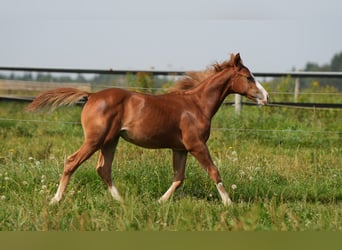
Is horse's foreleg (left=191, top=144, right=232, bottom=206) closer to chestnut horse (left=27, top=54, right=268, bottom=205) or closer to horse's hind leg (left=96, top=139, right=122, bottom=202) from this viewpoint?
chestnut horse (left=27, top=54, right=268, bottom=205)

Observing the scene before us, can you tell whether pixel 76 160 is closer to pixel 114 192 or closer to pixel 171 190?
pixel 114 192

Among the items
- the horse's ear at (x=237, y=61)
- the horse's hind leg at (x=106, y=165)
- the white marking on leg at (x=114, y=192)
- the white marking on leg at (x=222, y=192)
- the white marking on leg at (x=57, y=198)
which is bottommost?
the white marking on leg at (x=57, y=198)

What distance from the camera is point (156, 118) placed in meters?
7.16

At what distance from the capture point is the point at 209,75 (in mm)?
7930

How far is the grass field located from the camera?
214 inches

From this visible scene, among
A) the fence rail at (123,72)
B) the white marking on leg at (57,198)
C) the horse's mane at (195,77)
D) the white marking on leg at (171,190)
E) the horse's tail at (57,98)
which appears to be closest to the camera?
the white marking on leg at (57,198)

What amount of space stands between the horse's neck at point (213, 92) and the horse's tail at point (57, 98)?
1463 millimetres

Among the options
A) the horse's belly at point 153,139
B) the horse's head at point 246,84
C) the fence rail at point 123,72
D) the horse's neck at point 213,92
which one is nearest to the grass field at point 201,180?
the horse's belly at point 153,139

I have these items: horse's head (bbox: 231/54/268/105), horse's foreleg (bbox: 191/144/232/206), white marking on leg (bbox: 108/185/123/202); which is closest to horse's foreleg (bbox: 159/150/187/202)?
horse's foreleg (bbox: 191/144/232/206)

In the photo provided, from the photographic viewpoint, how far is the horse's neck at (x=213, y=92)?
7584 mm

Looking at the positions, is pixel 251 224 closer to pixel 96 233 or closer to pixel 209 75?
pixel 96 233

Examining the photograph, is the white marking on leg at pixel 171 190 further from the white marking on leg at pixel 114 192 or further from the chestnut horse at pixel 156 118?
the white marking on leg at pixel 114 192

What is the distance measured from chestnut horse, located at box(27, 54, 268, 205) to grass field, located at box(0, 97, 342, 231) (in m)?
0.33

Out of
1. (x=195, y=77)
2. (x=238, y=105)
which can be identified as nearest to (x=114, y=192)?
(x=195, y=77)
